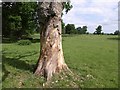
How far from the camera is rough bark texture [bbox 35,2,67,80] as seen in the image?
957cm

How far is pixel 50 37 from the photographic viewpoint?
9.68 m

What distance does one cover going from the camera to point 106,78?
9875mm

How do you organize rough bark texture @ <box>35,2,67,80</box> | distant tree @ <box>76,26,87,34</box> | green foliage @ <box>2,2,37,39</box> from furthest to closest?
distant tree @ <box>76,26,87,34</box>, green foliage @ <box>2,2,37,39</box>, rough bark texture @ <box>35,2,67,80</box>

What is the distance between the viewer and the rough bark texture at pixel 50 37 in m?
9.57

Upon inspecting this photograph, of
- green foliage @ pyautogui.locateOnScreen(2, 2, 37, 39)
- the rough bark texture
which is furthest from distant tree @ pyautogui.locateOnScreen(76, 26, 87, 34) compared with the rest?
the rough bark texture

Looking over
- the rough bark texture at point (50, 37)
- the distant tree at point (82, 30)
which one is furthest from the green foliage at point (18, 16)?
the distant tree at point (82, 30)

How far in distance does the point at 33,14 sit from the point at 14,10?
272 cm

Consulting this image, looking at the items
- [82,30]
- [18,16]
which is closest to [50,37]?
[18,16]

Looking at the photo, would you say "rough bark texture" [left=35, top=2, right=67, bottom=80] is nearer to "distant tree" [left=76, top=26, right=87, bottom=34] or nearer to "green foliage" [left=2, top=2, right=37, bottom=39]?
"green foliage" [left=2, top=2, right=37, bottom=39]

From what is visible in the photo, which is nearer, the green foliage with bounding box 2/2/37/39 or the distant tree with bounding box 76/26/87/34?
the green foliage with bounding box 2/2/37/39

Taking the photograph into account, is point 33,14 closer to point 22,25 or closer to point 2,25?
point 22,25

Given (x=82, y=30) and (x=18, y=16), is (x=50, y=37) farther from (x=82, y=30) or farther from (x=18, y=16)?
(x=82, y=30)

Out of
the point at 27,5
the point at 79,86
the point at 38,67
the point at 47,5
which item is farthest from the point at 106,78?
the point at 27,5

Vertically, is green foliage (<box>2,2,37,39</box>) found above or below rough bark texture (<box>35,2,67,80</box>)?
above
